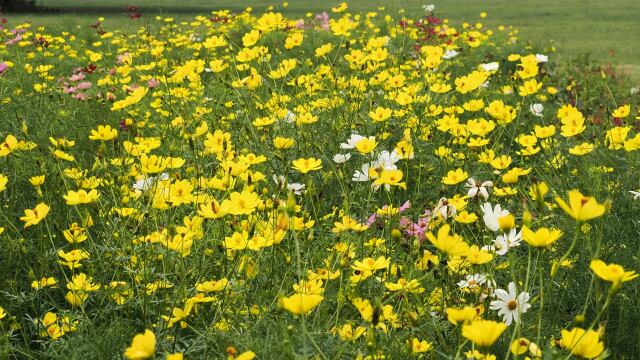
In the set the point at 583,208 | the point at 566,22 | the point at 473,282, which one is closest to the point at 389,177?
the point at 473,282

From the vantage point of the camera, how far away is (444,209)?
181 cm

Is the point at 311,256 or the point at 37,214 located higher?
the point at 37,214

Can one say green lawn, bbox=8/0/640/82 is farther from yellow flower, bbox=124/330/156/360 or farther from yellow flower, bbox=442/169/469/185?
yellow flower, bbox=124/330/156/360

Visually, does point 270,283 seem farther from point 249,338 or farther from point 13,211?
point 13,211

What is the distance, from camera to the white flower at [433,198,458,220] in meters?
1.79

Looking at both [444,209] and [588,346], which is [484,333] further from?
[444,209]

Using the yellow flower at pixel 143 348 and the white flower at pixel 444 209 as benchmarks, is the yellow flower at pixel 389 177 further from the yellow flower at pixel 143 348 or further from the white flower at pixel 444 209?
the yellow flower at pixel 143 348

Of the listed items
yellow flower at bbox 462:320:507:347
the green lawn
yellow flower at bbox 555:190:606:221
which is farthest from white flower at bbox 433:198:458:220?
the green lawn

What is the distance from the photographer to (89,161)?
313cm

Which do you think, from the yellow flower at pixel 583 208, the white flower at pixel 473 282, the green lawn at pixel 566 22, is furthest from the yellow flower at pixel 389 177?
the green lawn at pixel 566 22

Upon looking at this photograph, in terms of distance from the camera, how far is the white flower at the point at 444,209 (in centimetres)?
179

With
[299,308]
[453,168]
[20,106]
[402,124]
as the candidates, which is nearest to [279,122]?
[402,124]

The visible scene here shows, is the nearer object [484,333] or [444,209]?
[484,333]

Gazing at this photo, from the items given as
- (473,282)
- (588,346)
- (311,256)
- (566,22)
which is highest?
(588,346)
